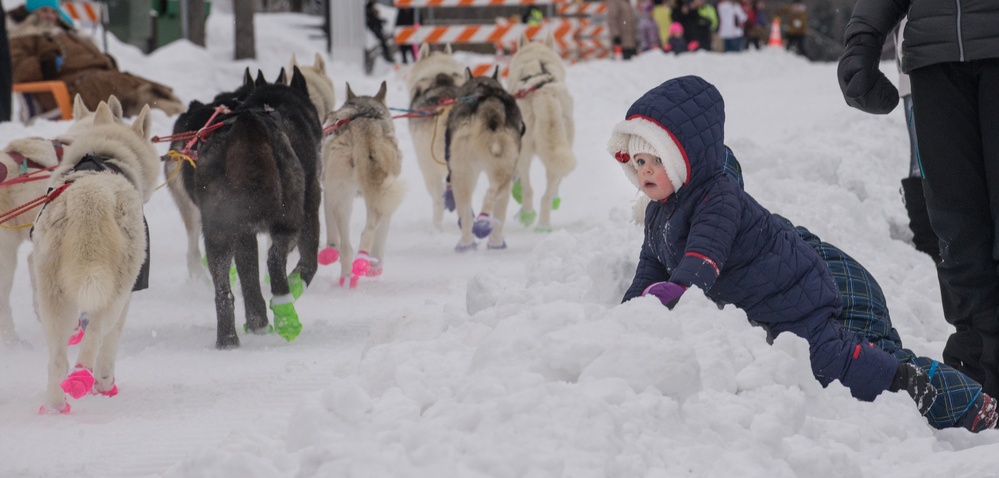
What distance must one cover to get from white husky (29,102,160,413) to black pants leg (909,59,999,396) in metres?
3.14

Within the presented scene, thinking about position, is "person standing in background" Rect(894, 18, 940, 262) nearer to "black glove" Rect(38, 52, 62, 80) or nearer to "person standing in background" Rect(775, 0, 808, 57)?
"black glove" Rect(38, 52, 62, 80)

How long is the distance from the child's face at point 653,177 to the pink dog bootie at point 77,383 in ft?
7.54

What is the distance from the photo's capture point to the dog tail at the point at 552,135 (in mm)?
8984

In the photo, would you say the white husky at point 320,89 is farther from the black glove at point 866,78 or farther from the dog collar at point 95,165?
the black glove at point 866,78

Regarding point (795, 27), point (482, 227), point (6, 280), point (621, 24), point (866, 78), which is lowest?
point (795, 27)

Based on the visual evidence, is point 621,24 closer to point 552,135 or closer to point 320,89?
point 552,135

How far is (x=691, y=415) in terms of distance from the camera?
262 centimetres

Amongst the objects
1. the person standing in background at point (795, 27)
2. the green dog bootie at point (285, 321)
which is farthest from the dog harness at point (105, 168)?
the person standing in background at point (795, 27)

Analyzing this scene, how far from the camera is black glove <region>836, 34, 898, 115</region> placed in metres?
3.81

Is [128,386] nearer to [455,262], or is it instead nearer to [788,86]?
[455,262]

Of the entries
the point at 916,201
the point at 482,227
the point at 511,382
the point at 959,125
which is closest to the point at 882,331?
the point at 959,125

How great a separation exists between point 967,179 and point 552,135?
5567mm

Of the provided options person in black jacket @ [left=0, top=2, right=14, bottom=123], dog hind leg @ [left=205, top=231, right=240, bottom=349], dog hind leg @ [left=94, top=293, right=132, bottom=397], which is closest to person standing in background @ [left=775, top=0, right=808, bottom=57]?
person in black jacket @ [left=0, top=2, right=14, bottom=123]

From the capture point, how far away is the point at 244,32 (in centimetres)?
1983
